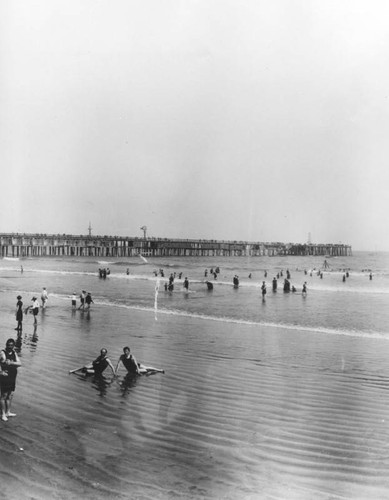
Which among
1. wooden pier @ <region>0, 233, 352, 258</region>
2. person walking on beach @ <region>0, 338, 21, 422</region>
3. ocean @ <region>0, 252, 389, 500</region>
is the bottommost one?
ocean @ <region>0, 252, 389, 500</region>

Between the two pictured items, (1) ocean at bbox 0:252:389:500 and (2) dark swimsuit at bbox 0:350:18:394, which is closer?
(1) ocean at bbox 0:252:389:500

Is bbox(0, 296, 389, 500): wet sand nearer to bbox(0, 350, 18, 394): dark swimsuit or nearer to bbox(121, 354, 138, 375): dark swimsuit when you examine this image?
bbox(121, 354, 138, 375): dark swimsuit

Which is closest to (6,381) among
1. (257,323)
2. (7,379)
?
(7,379)

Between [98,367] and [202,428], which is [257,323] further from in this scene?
[202,428]

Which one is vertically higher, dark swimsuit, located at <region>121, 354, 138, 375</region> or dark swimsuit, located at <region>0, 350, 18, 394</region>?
dark swimsuit, located at <region>0, 350, 18, 394</region>

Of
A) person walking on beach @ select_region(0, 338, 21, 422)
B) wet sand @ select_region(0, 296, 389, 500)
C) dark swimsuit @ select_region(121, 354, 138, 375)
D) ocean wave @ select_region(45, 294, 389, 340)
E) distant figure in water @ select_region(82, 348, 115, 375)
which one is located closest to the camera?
wet sand @ select_region(0, 296, 389, 500)

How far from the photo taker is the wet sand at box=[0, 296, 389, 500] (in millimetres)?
5340

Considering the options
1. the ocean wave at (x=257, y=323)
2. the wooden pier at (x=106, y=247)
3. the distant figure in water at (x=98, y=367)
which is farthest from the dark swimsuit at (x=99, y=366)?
the wooden pier at (x=106, y=247)

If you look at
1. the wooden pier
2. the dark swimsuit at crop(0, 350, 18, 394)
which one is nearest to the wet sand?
the dark swimsuit at crop(0, 350, 18, 394)

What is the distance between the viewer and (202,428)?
7098mm

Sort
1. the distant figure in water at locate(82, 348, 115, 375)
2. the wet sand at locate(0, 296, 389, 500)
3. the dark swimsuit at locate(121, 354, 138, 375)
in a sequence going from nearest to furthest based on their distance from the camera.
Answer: the wet sand at locate(0, 296, 389, 500) < the distant figure in water at locate(82, 348, 115, 375) < the dark swimsuit at locate(121, 354, 138, 375)

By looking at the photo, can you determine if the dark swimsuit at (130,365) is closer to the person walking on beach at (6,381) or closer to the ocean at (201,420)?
the ocean at (201,420)

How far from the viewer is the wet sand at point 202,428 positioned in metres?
5.34

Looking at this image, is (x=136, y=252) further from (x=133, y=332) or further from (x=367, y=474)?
(x=367, y=474)
